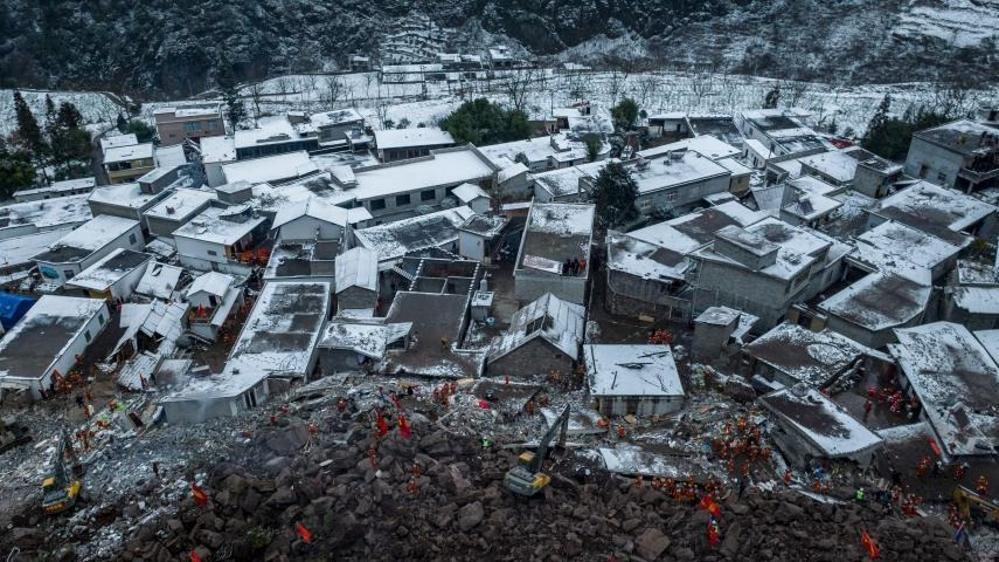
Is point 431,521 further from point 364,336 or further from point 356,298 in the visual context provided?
point 356,298

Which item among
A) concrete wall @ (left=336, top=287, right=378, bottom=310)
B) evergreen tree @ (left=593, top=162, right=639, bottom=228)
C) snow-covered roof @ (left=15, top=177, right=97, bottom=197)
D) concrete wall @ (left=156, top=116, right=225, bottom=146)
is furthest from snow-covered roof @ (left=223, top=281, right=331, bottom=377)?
concrete wall @ (left=156, top=116, right=225, bottom=146)

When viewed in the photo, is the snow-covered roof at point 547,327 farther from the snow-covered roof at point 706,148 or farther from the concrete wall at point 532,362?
the snow-covered roof at point 706,148

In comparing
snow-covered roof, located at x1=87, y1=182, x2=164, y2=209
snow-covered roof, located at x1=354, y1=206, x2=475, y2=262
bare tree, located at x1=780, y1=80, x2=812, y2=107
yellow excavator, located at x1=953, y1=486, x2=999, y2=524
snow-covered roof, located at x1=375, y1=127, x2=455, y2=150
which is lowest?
yellow excavator, located at x1=953, y1=486, x2=999, y2=524

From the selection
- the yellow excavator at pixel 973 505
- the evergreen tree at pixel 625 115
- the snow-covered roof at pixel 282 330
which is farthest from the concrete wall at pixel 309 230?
the yellow excavator at pixel 973 505

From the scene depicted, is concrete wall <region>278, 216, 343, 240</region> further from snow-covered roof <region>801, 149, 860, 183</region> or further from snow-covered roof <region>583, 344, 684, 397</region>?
snow-covered roof <region>801, 149, 860, 183</region>

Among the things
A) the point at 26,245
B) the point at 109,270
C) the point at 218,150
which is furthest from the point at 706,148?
the point at 26,245

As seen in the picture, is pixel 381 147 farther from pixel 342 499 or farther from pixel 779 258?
pixel 342 499
